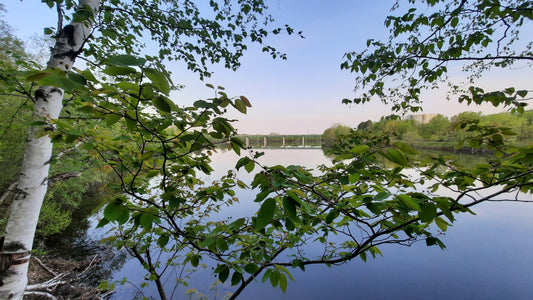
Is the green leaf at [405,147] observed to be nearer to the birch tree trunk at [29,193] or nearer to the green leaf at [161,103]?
the green leaf at [161,103]

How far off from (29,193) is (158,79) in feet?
6.32

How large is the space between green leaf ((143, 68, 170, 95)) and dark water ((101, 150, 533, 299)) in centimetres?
523

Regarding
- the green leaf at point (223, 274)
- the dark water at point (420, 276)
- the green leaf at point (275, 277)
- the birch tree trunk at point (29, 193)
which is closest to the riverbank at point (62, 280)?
the dark water at point (420, 276)

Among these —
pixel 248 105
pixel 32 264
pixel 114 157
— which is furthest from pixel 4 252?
pixel 32 264

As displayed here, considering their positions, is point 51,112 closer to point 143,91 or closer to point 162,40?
point 143,91

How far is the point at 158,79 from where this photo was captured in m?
0.56

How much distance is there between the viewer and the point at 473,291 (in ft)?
17.1

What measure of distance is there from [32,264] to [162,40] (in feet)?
21.5

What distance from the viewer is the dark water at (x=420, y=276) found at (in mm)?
5113

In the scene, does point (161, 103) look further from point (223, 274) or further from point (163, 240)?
point (163, 240)

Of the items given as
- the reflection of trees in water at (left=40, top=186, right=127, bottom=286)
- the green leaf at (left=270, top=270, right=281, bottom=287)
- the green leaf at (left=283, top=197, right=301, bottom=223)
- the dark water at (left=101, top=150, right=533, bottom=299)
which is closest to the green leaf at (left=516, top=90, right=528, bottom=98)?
the green leaf at (left=283, top=197, right=301, bottom=223)

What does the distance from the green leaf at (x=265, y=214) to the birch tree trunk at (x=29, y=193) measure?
1814 millimetres

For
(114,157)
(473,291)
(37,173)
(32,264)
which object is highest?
(114,157)

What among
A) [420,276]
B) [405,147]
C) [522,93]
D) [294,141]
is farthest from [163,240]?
[294,141]
